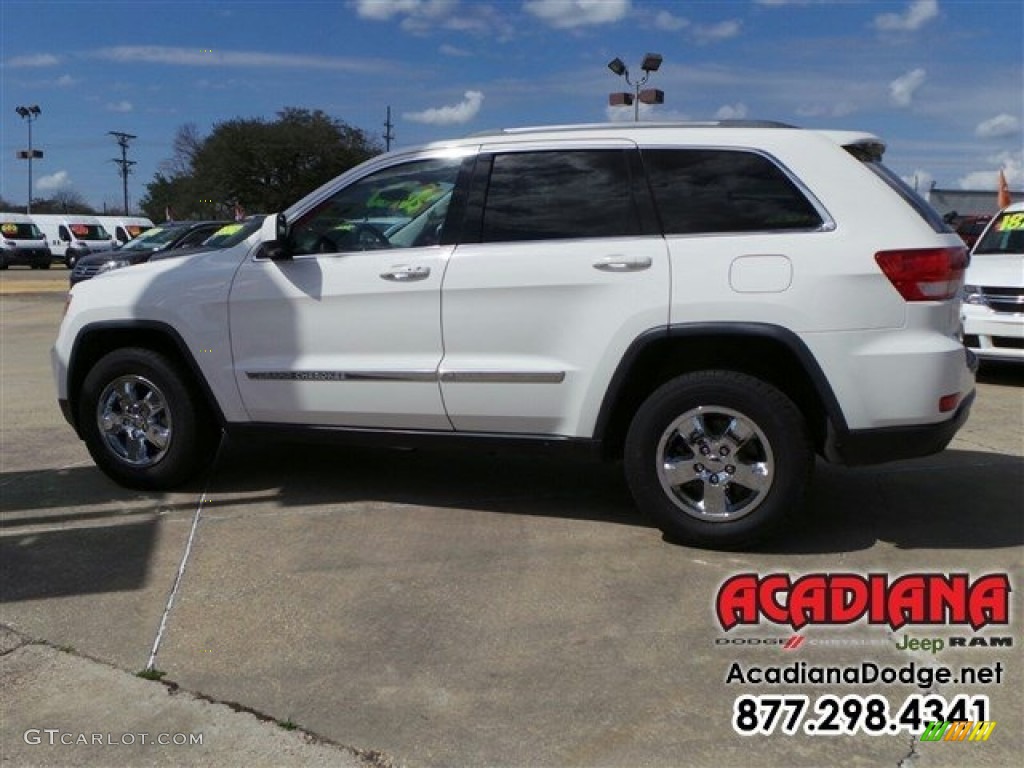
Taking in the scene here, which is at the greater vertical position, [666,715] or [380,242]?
[380,242]

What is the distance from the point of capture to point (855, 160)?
428 cm

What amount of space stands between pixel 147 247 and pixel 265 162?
40.0 m

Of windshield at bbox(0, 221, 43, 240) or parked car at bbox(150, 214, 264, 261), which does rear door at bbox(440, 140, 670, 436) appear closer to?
parked car at bbox(150, 214, 264, 261)

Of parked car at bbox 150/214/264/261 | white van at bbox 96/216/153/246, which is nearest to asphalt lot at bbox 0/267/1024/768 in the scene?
parked car at bbox 150/214/264/261

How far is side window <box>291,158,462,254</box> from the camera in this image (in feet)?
15.7

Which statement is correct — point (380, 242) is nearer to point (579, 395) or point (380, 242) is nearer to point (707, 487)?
point (579, 395)

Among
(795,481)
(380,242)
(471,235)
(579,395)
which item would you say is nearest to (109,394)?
(380,242)

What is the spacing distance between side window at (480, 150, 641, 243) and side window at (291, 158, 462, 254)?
0.27m

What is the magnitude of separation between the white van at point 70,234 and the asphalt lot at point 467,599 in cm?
3795

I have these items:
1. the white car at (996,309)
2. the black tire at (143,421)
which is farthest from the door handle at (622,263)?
the white car at (996,309)

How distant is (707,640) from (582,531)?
50.1 inches

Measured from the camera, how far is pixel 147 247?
58.6ft

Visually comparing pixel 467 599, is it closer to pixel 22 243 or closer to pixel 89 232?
pixel 22 243

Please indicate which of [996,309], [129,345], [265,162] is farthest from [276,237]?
[265,162]
